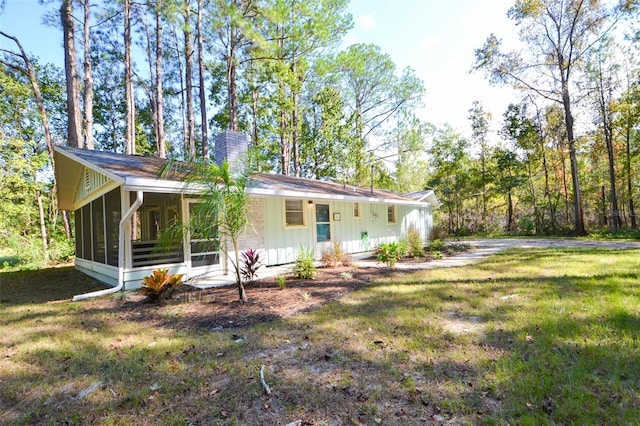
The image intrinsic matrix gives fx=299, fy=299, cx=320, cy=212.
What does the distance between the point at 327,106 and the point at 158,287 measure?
59.1 ft

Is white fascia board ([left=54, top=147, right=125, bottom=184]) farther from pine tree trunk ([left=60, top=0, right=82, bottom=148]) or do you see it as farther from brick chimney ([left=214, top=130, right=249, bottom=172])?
brick chimney ([left=214, top=130, right=249, bottom=172])

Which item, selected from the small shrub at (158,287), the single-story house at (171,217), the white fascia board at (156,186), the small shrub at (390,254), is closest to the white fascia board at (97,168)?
the single-story house at (171,217)

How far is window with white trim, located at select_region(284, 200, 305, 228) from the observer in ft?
28.5

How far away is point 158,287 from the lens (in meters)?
5.25

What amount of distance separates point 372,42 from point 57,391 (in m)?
22.5

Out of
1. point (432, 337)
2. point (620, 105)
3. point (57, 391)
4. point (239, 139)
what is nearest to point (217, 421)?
point (57, 391)

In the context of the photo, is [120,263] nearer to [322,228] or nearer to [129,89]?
[322,228]

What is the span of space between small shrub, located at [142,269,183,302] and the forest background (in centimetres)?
751

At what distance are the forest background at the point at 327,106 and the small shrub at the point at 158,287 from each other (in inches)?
296

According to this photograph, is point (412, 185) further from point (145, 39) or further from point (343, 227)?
point (145, 39)

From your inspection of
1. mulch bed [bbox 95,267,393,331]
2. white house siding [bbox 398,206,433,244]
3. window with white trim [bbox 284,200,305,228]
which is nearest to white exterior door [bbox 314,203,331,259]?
window with white trim [bbox 284,200,305,228]

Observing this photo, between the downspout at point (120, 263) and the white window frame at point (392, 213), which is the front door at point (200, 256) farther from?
the white window frame at point (392, 213)

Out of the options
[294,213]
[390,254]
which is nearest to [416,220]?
[390,254]

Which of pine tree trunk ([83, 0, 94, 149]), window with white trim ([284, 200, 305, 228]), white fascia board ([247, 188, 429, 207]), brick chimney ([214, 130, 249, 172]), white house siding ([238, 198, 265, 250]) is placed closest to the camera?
white fascia board ([247, 188, 429, 207])
